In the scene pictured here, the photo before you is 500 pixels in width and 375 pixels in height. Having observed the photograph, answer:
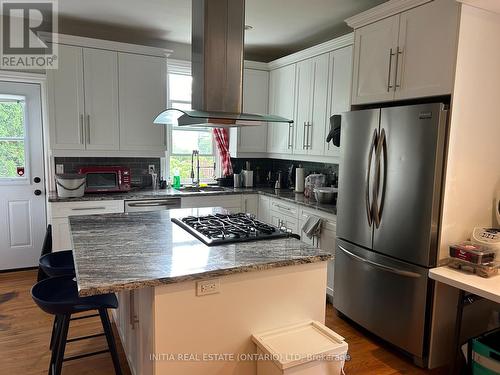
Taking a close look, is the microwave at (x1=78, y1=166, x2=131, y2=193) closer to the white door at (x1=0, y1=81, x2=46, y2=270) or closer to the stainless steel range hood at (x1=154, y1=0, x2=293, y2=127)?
the white door at (x1=0, y1=81, x2=46, y2=270)

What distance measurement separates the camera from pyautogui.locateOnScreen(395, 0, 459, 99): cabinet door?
2.24 meters

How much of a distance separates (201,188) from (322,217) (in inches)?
67.9

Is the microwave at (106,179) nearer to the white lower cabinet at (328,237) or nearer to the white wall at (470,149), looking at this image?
the white lower cabinet at (328,237)

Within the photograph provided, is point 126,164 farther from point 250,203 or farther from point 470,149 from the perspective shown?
point 470,149

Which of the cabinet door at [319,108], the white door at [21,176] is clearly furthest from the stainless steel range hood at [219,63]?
the white door at [21,176]

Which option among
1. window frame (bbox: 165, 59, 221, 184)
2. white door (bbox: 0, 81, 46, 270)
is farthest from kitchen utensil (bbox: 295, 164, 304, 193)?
white door (bbox: 0, 81, 46, 270)

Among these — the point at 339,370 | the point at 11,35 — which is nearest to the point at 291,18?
the point at 11,35

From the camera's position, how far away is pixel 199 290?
67.3 inches

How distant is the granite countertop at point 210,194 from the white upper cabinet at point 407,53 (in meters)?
1.06

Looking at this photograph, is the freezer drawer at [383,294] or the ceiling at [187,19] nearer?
the freezer drawer at [383,294]

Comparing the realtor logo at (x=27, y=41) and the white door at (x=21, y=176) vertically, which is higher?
the realtor logo at (x=27, y=41)

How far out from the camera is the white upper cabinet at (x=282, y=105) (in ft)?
14.0

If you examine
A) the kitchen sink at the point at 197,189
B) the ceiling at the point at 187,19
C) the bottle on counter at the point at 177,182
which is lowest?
the kitchen sink at the point at 197,189

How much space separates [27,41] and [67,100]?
0.78 m
